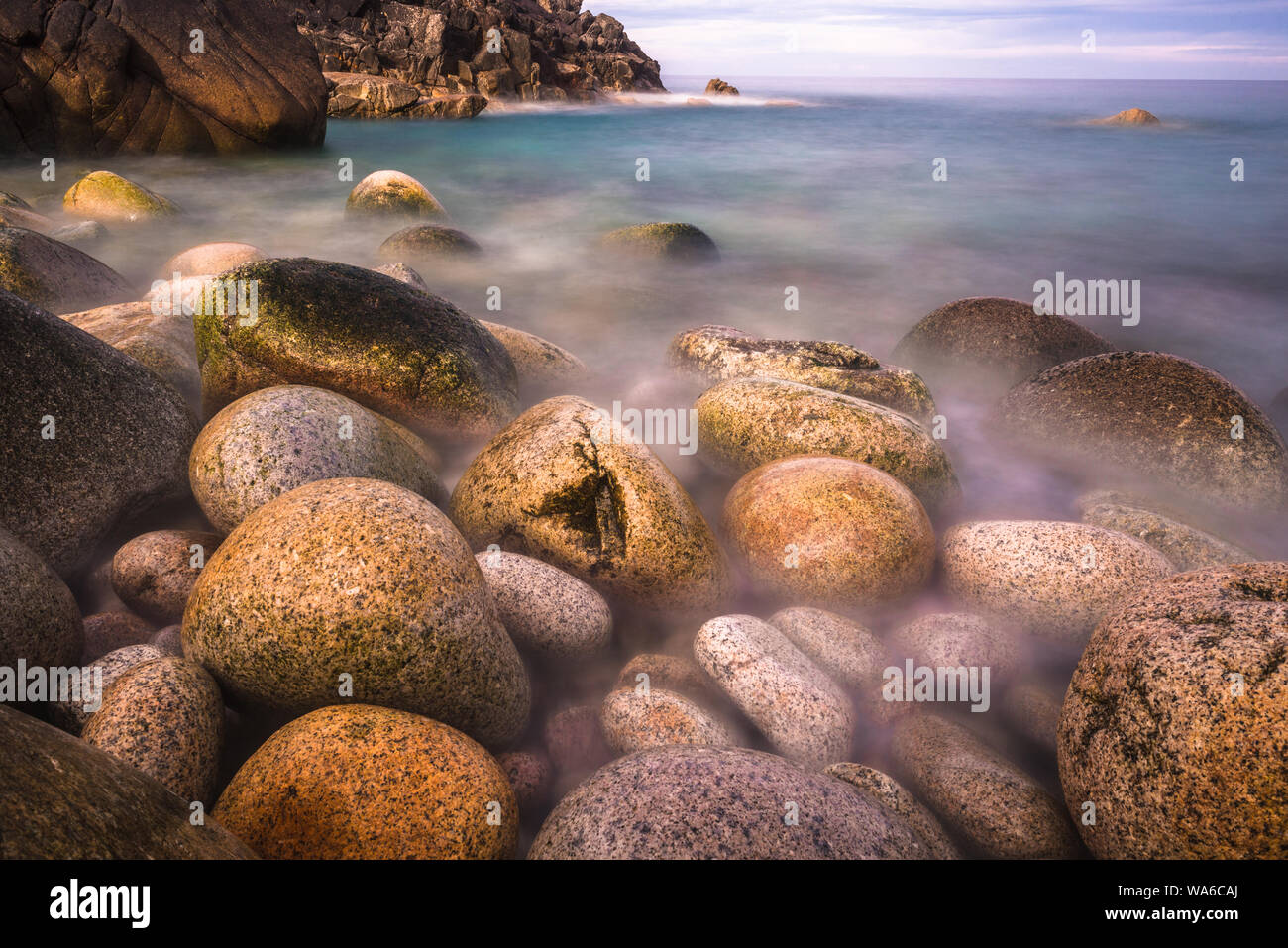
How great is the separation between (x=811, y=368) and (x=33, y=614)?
5.39m

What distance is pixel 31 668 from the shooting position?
295 cm

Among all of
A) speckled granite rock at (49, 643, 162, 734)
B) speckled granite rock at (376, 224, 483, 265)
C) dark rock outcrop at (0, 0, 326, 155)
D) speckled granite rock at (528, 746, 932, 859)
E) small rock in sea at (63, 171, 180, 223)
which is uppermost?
dark rock outcrop at (0, 0, 326, 155)

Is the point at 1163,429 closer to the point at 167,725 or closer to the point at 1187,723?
the point at 1187,723

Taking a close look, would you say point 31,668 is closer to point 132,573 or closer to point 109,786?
point 132,573

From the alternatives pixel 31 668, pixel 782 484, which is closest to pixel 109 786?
pixel 31 668

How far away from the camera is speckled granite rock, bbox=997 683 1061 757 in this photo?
3660 mm

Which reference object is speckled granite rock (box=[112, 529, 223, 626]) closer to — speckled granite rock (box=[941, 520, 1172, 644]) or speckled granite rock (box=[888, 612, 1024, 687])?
speckled granite rock (box=[888, 612, 1024, 687])

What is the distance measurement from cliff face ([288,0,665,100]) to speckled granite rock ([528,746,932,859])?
40749 millimetres

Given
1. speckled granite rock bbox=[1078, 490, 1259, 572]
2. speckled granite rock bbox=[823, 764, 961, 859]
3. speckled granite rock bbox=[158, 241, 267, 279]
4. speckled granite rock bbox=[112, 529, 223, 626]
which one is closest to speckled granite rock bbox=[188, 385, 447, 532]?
speckled granite rock bbox=[112, 529, 223, 626]

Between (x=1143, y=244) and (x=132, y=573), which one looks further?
(x=1143, y=244)

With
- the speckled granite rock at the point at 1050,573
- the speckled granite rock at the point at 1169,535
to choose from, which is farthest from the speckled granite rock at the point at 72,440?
the speckled granite rock at the point at 1169,535

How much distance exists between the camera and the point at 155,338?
5.77m
